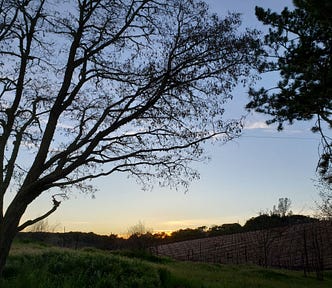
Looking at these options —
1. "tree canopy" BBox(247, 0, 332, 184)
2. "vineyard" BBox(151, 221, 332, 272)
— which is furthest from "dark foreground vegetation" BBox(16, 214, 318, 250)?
"tree canopy" BBox(247, 0, 332, 184)

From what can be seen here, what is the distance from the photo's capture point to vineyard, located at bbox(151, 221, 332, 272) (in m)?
33.1

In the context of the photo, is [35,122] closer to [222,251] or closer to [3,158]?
[3,158]

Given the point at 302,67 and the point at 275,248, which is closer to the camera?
the point at 302,67

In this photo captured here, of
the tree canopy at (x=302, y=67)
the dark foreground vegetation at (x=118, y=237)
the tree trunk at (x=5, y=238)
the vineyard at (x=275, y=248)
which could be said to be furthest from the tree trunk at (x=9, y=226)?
the dark foreground vegetation at (x=118, y=237)

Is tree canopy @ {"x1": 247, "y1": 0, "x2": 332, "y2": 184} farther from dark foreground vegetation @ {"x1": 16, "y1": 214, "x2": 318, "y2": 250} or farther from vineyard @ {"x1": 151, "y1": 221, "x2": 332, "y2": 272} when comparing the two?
dark foreground vegetation @ {"x1": 16, "y1": 214, "x2": 318, "y2": 250}

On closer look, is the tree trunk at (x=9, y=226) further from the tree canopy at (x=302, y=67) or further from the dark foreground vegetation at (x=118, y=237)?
the dark foreground vegetation at (x=118, y=237)

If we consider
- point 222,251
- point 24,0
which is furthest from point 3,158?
point 222,251

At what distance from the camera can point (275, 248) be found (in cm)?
3719

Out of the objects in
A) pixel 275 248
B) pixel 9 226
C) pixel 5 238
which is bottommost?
pixel 5 238

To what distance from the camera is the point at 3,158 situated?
9.99 meters

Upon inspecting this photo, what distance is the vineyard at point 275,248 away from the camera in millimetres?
33062

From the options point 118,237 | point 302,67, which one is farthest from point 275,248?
point 302,67

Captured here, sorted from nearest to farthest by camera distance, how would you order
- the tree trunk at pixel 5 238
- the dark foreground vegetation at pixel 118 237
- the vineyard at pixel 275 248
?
1. the tree trunk at pixel 5 238
2. the vineyard at pixel 275 248
3. the dark foreground vegetation at pixel 118 237

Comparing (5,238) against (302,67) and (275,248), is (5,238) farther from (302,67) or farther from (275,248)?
(275,248)
